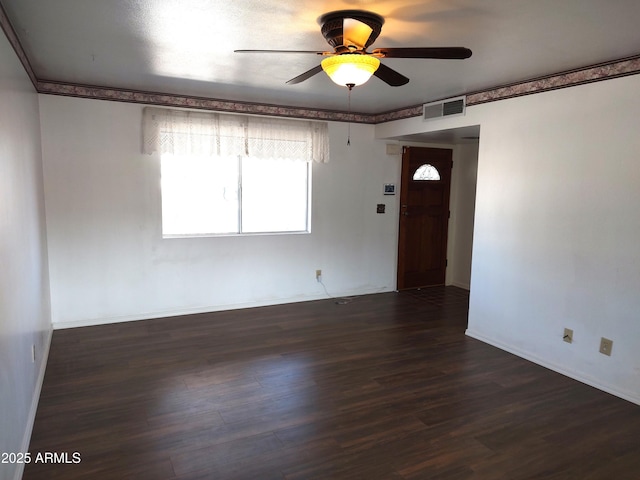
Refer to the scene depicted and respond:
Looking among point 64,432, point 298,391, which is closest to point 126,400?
point 64,432

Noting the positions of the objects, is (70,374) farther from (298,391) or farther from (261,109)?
(261,109)

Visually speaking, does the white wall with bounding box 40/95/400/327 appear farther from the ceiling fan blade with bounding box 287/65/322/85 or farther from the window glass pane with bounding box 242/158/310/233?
the ceiling fan blade with bounding box 287/65/322/85

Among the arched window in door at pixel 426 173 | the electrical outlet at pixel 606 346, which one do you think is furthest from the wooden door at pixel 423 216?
the electrical outlet at pixel 606 346

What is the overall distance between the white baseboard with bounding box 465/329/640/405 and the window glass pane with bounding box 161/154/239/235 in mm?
2971

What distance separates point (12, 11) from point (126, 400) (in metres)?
2.43

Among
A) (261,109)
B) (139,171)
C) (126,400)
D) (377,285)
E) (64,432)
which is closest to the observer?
(64,432)

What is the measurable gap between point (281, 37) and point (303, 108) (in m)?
2.52

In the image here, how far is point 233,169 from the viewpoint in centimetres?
497

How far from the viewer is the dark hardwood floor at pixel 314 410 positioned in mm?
2287

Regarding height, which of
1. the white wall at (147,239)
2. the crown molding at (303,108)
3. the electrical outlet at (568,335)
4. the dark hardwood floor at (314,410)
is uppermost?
the crown molding at (303,108)

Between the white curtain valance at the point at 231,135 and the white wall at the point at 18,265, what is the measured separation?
1.15m

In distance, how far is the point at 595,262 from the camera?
324 centimetres

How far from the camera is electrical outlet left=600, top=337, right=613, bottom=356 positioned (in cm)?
317

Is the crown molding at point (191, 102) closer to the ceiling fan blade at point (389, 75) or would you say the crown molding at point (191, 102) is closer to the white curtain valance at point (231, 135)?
the white curtain valance at point (231, 135)
